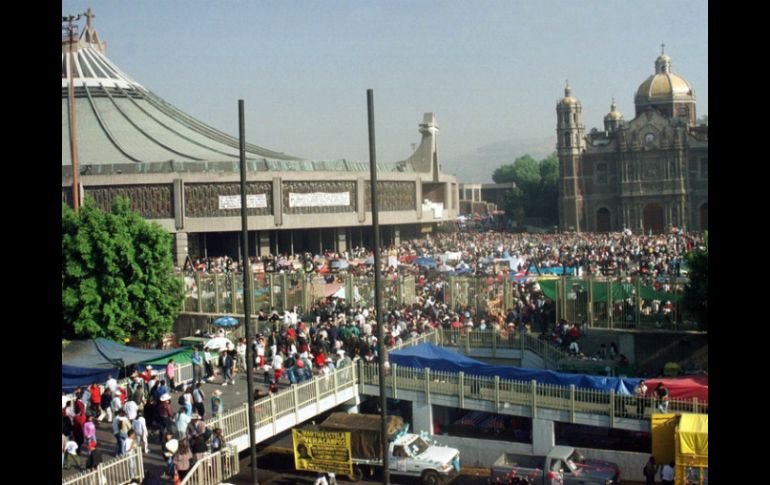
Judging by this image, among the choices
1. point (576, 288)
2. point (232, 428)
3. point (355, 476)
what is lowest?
point (355, 476)

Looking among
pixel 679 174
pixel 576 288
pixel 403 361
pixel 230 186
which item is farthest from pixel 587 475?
pixel 679 174

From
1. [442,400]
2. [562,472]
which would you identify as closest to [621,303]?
[442,400]

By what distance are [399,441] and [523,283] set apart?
10.7 metres

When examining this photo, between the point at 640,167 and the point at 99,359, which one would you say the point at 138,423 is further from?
the point at 640,167

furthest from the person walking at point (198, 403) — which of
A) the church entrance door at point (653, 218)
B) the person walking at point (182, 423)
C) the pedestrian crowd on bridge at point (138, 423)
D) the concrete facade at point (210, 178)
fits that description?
the church entrance door at point (653, 218)

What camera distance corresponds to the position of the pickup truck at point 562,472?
13.2 m

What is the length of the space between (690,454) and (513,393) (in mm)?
3945

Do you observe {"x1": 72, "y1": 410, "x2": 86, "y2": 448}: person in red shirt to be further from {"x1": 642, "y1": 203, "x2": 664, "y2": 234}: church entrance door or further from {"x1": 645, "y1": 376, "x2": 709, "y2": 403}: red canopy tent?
{"x1": 642, "y1": 203, "x2": 664, "y2": 234}: church entrance door

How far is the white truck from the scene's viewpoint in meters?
14.2

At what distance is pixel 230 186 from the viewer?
132ft

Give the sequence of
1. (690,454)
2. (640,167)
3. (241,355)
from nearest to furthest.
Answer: (690,454) < (241,355) < (640,167)

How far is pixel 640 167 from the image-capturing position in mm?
67875

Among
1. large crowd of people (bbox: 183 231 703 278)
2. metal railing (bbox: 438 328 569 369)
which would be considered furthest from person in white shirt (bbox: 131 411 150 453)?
large crowd of people (bbox: 183 231 703 278)
